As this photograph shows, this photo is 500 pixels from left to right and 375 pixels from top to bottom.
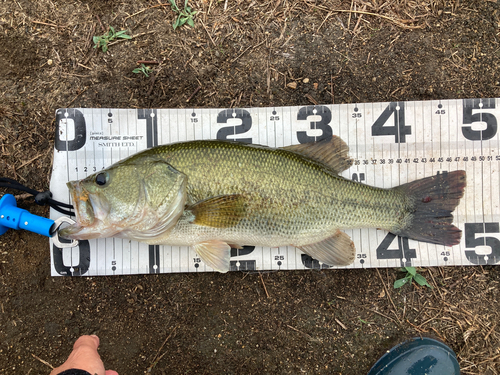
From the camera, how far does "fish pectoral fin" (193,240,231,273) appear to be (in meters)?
2.68

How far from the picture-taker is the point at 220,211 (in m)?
2.45

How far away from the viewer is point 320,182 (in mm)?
2615

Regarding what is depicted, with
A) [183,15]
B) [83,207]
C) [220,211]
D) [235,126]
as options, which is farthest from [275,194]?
[183,15]

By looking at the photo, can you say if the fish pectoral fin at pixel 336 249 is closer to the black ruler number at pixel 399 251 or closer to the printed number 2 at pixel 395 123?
the black ruler number at pixel 399 251

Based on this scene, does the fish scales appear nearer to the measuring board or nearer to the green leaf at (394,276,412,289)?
the measuring board

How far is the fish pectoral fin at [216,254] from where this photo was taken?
268cm

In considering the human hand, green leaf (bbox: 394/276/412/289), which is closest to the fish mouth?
the human hand


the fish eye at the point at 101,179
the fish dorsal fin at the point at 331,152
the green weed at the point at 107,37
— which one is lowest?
the fish eye at the point at 101,179

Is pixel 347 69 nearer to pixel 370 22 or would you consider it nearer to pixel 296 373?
pixel 370 22

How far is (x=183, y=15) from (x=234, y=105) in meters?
1.02

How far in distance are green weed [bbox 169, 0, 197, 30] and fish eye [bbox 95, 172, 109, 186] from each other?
66.0 inches

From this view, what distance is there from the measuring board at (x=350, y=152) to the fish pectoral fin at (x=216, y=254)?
35 centimetres

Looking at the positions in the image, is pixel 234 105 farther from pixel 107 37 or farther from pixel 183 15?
pixel 107 37

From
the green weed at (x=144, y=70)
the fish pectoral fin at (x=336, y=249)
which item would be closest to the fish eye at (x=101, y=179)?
the green weed at (x=144, y=70)
